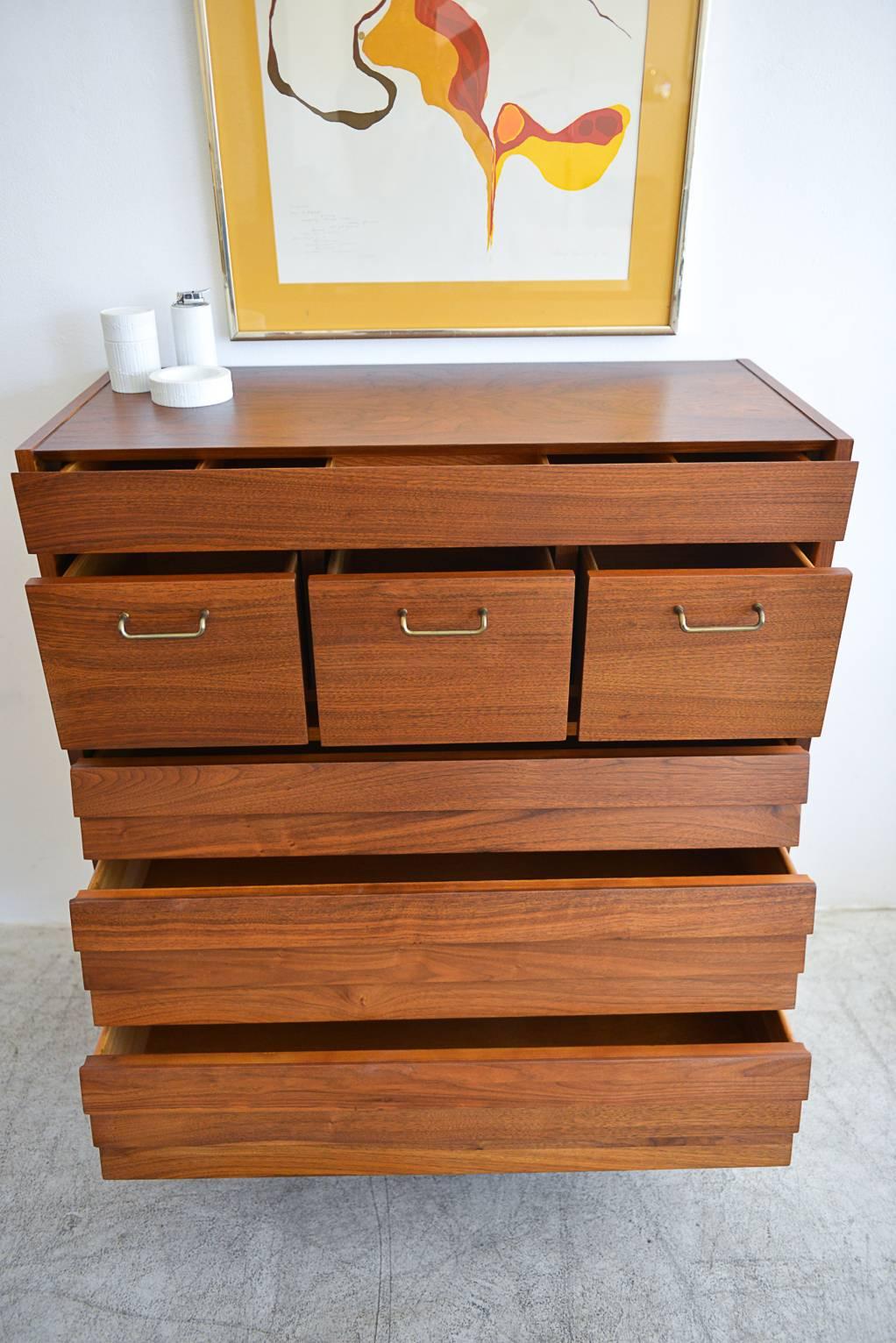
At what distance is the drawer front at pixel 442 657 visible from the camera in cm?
134

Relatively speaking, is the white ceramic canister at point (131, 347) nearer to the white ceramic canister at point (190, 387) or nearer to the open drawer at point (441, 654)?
the white ceramic canister at point (190, 387)

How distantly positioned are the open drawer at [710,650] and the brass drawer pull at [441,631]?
129mm

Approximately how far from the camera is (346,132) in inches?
62.5

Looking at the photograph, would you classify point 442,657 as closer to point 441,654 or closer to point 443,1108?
point 441,654

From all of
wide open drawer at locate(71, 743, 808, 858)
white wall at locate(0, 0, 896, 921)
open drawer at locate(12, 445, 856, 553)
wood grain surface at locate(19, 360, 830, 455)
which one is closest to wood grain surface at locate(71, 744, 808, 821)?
wide open drawer at locate(71, 743, 808, 858)

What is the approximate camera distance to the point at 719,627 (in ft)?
4.47

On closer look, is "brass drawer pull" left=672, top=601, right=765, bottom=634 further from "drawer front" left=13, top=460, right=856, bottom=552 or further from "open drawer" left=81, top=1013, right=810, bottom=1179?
"open drawer" left=81, top=1013, right=810, bottom=1179

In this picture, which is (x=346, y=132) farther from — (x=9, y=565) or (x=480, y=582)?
(x=9, y=565)

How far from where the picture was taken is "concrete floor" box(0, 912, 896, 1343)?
1535 mm

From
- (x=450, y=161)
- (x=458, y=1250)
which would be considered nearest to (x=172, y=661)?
(x=450, y=161)

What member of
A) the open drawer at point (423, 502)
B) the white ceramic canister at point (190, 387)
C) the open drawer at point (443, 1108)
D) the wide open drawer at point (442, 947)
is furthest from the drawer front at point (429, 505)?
the open drawer at point (443, 1108)

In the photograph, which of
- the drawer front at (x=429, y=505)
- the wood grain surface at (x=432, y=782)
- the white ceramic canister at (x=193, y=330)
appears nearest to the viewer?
the drawer front at (x=429, y=505)

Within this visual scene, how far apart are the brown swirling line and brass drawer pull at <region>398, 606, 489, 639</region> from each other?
0.75 meters

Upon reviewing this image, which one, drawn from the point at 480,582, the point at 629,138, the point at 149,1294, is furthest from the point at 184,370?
the point at 149,1294
